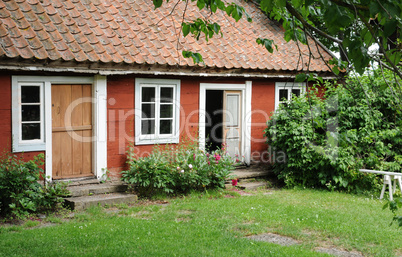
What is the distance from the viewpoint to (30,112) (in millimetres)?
9234

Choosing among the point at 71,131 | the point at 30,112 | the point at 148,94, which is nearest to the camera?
the point at 30,112

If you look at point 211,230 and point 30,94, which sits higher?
point 30,94

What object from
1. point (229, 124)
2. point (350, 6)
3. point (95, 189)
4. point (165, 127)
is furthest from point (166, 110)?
point (350, 6)

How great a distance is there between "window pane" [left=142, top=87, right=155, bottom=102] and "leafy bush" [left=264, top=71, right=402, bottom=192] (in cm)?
310

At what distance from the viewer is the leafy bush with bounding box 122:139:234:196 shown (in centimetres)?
972

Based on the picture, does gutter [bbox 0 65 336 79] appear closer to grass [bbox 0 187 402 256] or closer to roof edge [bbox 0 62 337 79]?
roof edge [bbox 0 62 337 79]

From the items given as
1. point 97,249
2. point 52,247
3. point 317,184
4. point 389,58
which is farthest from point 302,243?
point 317,184

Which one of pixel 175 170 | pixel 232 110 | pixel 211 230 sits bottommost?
pixel 211 230

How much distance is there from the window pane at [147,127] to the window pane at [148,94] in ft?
1.68

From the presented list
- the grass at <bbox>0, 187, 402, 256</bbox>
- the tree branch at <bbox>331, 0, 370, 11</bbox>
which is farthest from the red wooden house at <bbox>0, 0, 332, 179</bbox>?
the tree branch at <bbox>331, 0, 370, 11</bbox>

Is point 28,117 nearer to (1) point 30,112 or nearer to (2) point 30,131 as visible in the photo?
(1) point 30,112

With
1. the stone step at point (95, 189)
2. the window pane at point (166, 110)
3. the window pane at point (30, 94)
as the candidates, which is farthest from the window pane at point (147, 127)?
the window pane at point (30, 94)

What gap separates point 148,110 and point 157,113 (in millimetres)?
227

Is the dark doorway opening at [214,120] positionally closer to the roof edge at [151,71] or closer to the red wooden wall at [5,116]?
the roof edge at [151,71]
